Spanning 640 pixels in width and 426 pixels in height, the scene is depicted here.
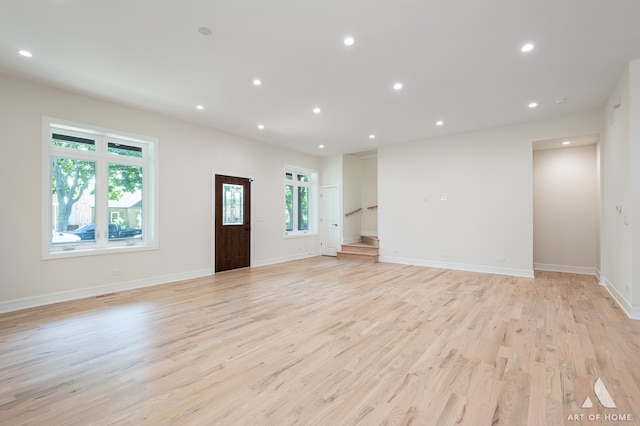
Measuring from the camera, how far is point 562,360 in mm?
2523

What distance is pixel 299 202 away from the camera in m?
8.81

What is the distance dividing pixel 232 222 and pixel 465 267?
5.45m

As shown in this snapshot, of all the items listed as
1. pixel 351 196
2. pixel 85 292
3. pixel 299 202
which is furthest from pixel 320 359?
pixel 351 196

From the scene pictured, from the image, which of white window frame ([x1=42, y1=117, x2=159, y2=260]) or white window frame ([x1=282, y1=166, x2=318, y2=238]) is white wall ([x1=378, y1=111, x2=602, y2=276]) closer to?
white window frame ([x1=282, y1=166, x2=318, y2=238])

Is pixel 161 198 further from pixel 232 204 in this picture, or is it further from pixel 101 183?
pixel 232 204

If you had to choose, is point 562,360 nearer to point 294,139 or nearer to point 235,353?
point 235,353

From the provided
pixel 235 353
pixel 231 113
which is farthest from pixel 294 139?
pixel 235 353

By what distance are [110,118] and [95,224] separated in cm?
179

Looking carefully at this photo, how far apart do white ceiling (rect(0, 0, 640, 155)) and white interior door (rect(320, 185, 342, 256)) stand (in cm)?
388

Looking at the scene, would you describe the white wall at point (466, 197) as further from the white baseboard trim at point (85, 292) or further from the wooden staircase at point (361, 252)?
the white baseboard trim at point (85, 292)

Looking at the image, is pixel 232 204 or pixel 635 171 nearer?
pixel 635 171

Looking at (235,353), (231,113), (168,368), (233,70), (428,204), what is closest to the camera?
(168,368)

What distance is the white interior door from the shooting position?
8.94 metres

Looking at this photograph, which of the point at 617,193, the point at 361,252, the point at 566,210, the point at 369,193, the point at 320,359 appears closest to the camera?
the point at 320,359
